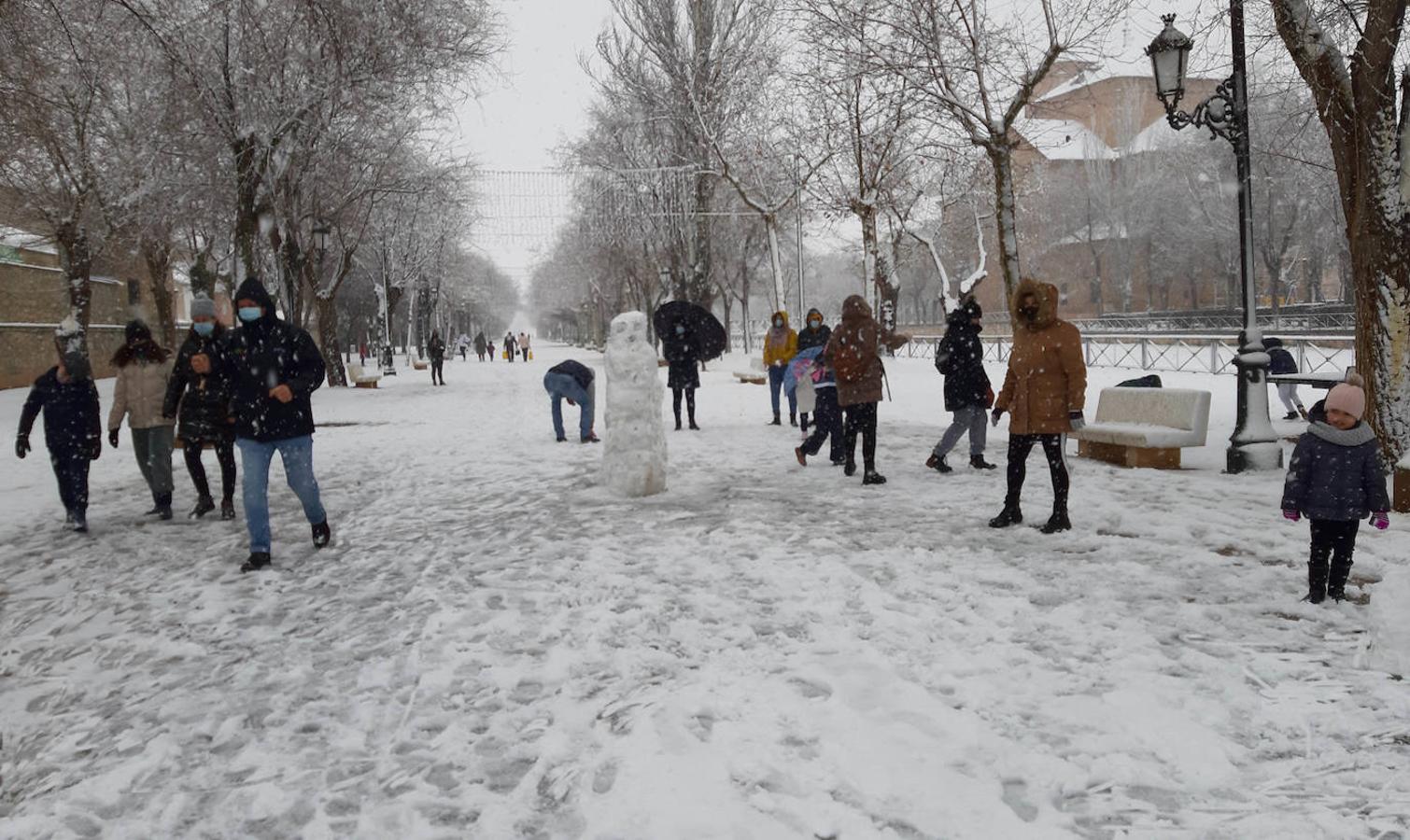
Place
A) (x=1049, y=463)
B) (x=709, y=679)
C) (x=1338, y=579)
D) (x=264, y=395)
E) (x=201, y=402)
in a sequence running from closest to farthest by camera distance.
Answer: (x=709, y=679), (x=1338, y=579), (x=264, y=395), (x=1049, y=463), (x=201, y=402)

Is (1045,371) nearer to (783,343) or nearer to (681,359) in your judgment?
(681,359)

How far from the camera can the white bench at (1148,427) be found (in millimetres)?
8695

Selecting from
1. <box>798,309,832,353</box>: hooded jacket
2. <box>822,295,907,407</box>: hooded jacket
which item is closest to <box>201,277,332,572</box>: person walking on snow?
<box>822,295,907,407</box>: hooded jacket

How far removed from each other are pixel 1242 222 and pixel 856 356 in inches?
157

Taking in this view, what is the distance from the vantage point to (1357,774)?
9.77ft

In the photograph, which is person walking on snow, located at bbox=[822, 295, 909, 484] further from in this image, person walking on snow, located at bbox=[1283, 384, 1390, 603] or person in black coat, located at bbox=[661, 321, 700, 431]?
person walking on snow, located at bbox=[1283, 384, 1390, 603]

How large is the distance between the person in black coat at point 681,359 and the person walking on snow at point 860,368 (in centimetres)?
382

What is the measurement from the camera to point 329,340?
1197 inches

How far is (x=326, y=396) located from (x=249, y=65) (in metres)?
10.5

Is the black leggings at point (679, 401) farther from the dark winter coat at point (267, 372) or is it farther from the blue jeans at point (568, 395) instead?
the dark winter coat at point (267, 372)

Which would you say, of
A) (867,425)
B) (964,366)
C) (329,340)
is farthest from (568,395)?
(329,340)

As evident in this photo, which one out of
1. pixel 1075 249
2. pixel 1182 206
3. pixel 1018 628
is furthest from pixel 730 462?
pixel 1075 249

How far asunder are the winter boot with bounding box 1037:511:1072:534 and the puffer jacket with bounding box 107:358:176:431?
22.7ft

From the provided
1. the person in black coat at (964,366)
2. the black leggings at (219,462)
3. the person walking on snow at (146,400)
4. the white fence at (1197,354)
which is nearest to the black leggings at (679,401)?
the person in black coat at (964,366)
